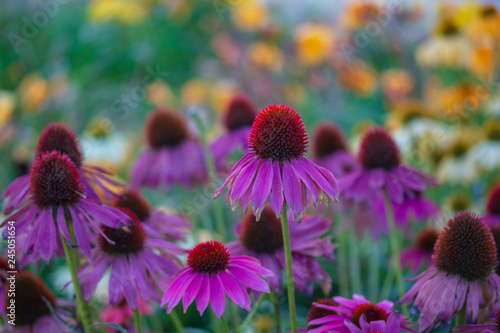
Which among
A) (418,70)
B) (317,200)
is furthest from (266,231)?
(418,70)

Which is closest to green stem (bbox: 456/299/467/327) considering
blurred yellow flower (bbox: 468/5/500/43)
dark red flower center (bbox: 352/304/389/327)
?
dark red flower center (bbox: 352/304/389/327)

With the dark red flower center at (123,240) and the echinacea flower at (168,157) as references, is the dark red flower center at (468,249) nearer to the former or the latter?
the dark red flower center at (123,240)

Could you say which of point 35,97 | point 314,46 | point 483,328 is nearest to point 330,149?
point 483,328

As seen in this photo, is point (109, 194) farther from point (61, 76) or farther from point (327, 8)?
point (327, 8)

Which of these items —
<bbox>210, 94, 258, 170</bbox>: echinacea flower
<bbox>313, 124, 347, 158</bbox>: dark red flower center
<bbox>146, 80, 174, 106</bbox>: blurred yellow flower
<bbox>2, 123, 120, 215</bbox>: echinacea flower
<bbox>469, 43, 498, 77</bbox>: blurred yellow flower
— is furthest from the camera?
<bbox>146, 80, 174, 106</bbox>: blurred yellow flower

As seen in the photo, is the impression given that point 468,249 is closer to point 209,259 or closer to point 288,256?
point 288,256

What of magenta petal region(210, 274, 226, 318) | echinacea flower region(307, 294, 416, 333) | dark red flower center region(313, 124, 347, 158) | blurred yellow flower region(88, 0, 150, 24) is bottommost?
echinacea flower region(307, 294, 416, 333)

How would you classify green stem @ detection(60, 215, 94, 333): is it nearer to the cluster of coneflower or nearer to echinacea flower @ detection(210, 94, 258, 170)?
the cluster of coneflower
